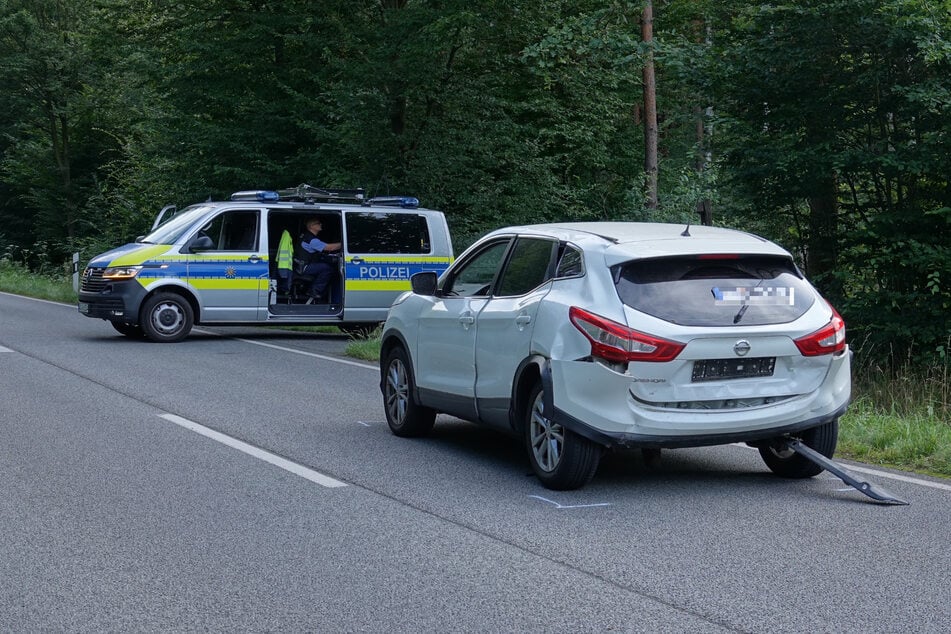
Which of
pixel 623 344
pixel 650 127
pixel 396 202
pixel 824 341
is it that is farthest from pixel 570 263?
pixel 650 127

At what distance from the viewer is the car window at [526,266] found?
8.09 m

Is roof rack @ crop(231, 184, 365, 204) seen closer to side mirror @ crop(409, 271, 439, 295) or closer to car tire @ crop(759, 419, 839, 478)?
side mirror @ crop(409, 271, 439, 295)

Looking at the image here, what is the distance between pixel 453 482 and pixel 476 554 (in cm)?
197

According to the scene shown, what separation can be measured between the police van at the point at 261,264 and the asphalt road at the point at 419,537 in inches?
326

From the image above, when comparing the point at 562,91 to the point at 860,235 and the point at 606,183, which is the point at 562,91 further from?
the point at 860,235

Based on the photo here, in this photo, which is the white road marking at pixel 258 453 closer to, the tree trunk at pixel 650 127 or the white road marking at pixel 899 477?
the white road marking at pixel 899 477

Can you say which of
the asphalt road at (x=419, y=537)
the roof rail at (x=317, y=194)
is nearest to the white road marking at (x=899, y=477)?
the asphalt road at (x=419, y=537)

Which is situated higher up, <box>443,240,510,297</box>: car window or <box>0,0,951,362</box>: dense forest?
<box>0,0,951,362</box>: dense forest

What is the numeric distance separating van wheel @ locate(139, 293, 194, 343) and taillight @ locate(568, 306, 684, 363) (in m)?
12.9

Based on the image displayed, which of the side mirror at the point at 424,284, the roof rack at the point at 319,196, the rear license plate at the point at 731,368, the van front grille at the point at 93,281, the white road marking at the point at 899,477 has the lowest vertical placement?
the white road marking at the point at 899,477

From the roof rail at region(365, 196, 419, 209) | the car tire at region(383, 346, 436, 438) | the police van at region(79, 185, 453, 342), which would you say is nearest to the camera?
the car tire at region(383, 346, 436, 438)

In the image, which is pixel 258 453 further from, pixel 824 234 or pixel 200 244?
pixel 200 244

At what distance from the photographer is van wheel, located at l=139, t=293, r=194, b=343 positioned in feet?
61.8

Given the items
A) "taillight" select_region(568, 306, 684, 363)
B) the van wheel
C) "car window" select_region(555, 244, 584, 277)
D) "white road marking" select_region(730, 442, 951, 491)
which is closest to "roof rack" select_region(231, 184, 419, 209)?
the van wheel
